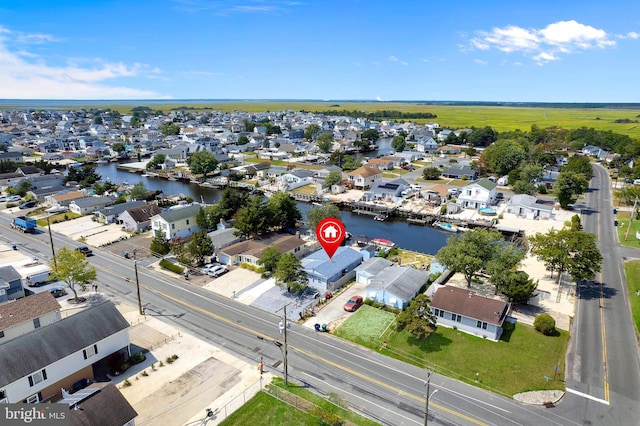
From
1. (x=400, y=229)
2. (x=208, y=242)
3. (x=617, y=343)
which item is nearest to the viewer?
(x=617, y=343)


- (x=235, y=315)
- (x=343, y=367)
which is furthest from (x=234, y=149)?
(x=343, y=367)

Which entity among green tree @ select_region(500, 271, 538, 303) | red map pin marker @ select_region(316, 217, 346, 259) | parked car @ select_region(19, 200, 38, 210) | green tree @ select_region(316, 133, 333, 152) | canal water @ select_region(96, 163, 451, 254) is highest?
green tree @ select_region(316, 133, 333, 152)

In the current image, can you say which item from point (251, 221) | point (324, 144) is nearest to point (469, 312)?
point (251, 221)

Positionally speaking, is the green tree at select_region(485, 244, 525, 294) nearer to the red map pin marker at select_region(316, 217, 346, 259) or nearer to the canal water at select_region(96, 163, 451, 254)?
the red map pin marker at select_region(316, 217, 346, 259)

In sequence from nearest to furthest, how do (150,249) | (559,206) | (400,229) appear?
(150,249), (400,229), (559,206)

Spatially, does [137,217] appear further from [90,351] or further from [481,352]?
[481,352]

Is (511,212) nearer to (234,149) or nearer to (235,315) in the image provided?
(235,315)

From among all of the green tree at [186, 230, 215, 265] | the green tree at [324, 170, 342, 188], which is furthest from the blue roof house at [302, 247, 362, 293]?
the green tree at [324, 170, 342, 188]
